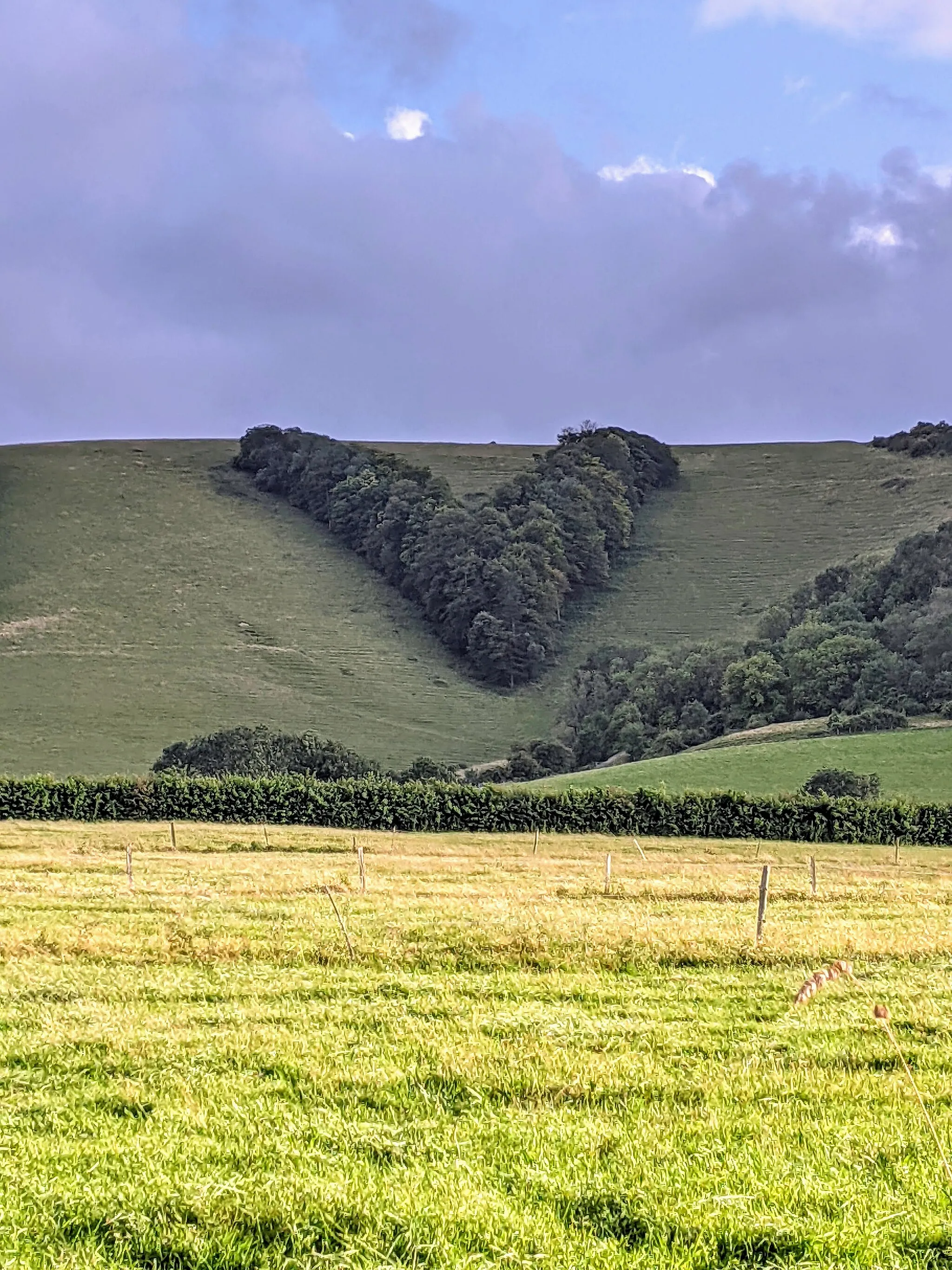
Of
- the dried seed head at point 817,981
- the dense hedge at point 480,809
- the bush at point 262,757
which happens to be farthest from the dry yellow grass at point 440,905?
the bush at point 262,757

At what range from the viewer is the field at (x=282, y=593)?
9000cm

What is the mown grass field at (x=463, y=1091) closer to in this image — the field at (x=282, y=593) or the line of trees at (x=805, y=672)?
the field at (x=282, y=593)

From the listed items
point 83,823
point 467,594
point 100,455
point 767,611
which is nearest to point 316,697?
point 467,594

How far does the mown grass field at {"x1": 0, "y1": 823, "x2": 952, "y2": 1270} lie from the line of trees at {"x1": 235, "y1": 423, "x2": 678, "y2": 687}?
92661mm

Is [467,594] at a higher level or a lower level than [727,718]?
higher

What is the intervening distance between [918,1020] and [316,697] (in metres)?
87.1

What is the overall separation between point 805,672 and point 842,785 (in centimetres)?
2828

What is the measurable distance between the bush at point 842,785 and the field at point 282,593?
33.7m

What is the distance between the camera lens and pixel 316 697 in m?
97.0

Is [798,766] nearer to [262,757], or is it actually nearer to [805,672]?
[805,672]

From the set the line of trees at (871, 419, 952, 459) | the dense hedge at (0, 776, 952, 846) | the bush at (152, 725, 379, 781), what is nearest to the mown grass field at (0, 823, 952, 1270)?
the dense hedge at (0, 776, 952, 846)

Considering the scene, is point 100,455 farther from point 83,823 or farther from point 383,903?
point 383,903

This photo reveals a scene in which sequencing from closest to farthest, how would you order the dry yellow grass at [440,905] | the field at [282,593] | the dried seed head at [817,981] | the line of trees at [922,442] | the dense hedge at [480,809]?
the dried seed head at [817,981], the dry yellow grass at [440,905], the dense hedge at [480,809], the field at [282,593], the line of trees at [922,442]

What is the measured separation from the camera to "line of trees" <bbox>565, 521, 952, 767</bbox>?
3319 inches
